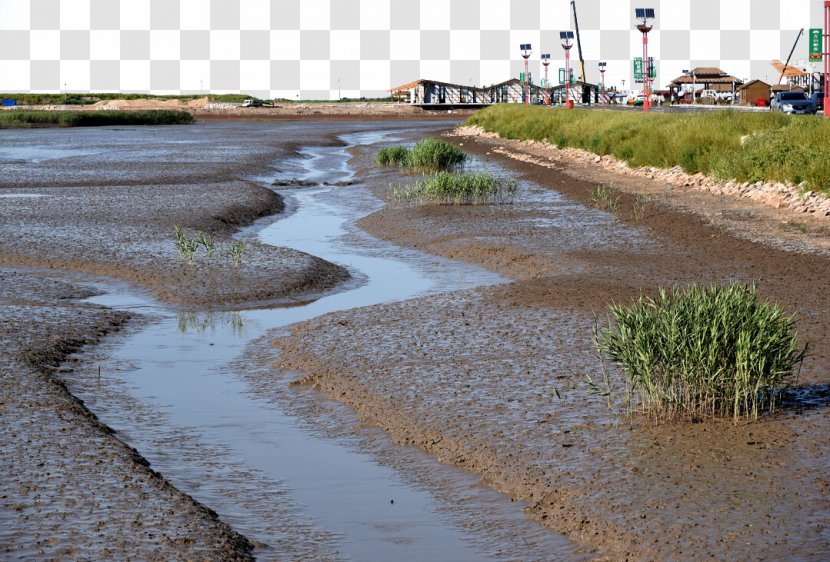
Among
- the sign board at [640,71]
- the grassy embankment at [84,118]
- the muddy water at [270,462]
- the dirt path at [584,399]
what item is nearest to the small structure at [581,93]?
the grassy embankment at [84,118]

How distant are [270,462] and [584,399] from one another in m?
2.39

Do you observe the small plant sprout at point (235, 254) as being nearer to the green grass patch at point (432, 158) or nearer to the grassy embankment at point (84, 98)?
the green grass patch at point (432, 158)

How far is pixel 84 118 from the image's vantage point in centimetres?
9538

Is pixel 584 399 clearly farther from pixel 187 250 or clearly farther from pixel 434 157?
pixel 434 157

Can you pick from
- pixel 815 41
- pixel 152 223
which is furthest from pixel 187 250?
pixel 815 41

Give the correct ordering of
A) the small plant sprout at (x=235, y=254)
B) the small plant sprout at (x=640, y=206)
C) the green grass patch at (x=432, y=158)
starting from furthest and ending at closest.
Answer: the green grass patch at (x=432, y=158) → the small plant sprout at (x=640, y=206) → the small plant sprout at (x=235, y=254)

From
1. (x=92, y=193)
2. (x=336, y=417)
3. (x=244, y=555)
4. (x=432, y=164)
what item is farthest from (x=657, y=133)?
(x=244, y=555)

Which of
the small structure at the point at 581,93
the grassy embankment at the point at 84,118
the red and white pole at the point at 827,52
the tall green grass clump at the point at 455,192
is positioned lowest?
the tall green grass clump at the point at 455,192

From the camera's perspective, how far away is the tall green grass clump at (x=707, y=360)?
25.7 feet

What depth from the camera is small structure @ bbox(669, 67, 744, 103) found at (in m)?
122

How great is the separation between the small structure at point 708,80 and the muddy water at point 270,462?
4383 inches

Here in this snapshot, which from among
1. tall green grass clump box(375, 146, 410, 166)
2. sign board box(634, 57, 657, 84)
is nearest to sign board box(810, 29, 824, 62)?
tall green grass clump box(375, 146, 410, 166)

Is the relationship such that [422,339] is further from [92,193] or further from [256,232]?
[92,193]

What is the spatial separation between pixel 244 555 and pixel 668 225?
46.4 feet
